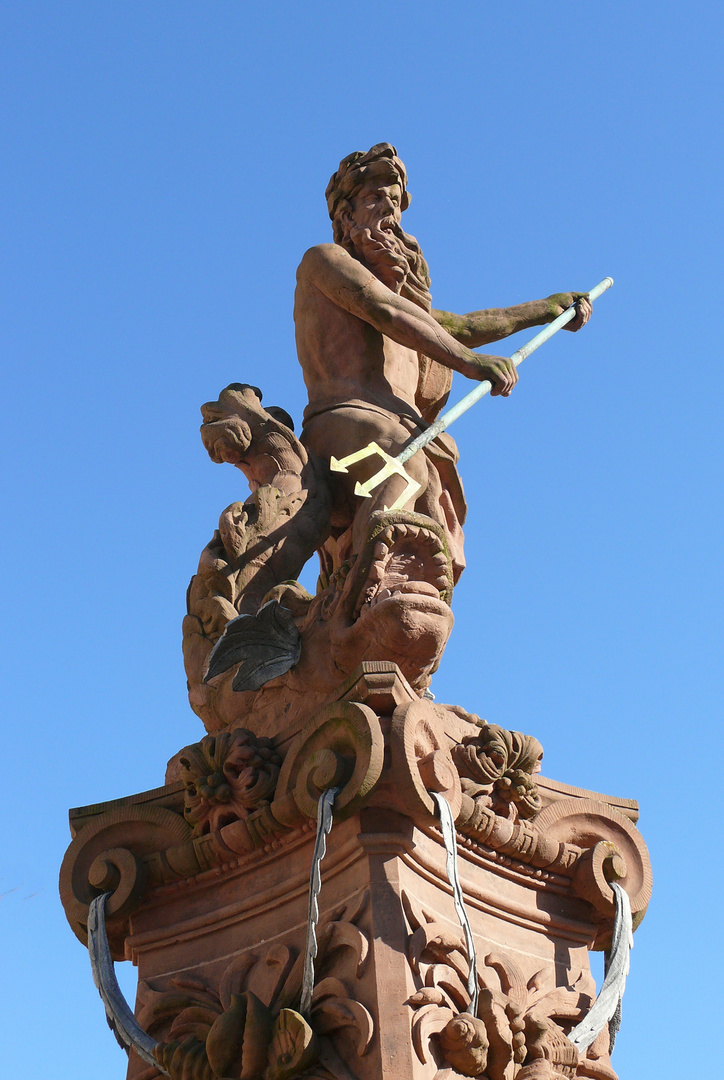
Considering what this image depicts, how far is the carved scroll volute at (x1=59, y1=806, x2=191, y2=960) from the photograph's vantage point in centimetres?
687

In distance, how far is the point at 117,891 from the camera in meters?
6.88

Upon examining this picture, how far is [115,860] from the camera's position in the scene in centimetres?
691

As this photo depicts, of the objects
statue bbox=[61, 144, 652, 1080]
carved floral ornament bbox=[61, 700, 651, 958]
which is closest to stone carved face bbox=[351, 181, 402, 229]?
statue bbox=[61, 144, 652, 1080]

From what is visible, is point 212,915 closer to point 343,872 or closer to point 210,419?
point 343,872

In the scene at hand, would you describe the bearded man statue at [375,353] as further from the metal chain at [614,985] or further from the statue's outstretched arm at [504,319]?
the metal chain at [614,985]

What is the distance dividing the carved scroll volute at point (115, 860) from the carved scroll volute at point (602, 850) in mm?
1648

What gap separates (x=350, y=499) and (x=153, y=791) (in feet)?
6.02

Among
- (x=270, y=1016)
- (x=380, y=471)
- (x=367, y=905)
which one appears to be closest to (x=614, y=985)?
(x=367, y=905)

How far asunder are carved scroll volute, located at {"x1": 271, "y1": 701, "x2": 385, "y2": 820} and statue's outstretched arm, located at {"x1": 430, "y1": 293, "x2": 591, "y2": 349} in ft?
10.9

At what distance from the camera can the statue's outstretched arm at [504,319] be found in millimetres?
9148

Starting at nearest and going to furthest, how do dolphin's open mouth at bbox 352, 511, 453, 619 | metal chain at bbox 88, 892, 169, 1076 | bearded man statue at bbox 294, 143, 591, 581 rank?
metal chain at bbox 88, 892, 169, 1076 < dolphin's open mouth at bbox 352, 511, 453, 619 < bearded man statue at bbox 294, 143, 591, 581

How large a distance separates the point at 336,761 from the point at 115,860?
131cm

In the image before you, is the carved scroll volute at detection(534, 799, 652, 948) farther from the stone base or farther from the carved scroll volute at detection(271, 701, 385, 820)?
the carved scroll volute at detection(271, 701, 385, 820)

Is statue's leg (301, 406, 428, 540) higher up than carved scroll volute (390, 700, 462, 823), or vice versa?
statue's leg (301, 406, 428, 540)
